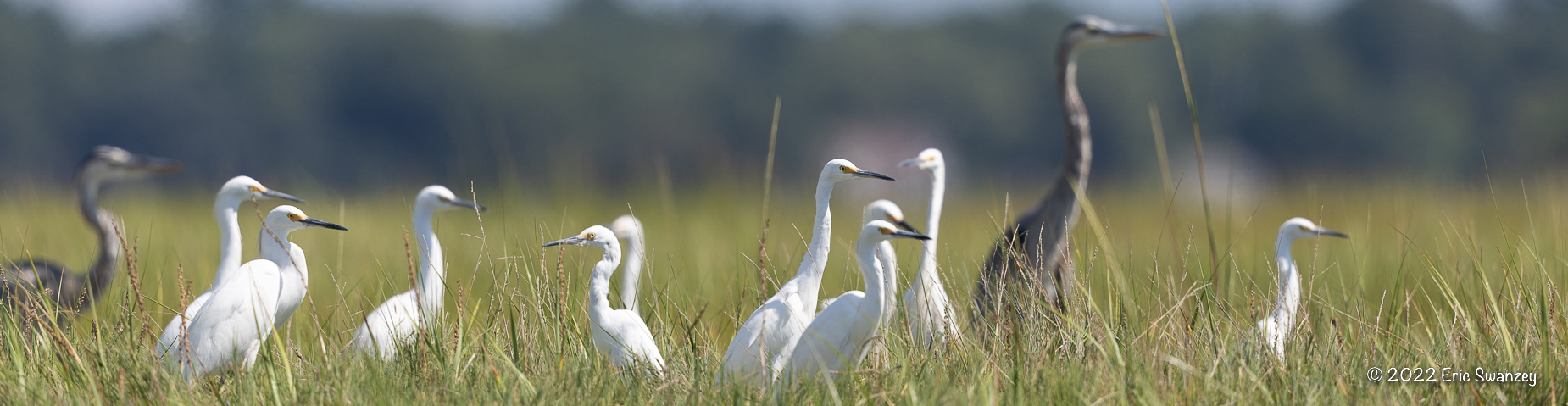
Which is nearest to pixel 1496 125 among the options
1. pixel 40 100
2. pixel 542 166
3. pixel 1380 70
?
pixel 1380 70

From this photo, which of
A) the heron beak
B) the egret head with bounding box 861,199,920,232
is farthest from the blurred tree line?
the heron beak

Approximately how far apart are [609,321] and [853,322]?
76 centimetres

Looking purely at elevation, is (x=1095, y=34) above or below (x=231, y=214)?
above

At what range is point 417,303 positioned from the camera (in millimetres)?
2955

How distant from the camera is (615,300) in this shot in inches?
183

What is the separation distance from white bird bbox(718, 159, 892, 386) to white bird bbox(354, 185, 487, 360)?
87 cm

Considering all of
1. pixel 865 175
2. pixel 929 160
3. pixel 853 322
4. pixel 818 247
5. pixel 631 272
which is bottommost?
pixel 631 272

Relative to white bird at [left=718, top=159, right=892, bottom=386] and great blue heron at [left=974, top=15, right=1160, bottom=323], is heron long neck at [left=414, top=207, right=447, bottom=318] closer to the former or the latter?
white bird at [left=718, top=159, right=892, bottom=386]

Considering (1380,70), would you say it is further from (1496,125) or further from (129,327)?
(129,327)

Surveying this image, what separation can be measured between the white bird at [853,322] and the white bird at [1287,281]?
3.82 feet

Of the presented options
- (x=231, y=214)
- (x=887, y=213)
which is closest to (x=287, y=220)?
(x=231, y=214)

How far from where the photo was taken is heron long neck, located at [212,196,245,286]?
3605 mm

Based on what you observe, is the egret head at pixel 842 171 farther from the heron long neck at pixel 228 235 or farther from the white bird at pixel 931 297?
the heron long neck at pixel 228 235

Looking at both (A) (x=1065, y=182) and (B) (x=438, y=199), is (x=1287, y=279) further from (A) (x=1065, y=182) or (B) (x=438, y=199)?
(B) (x=438, y=199)
